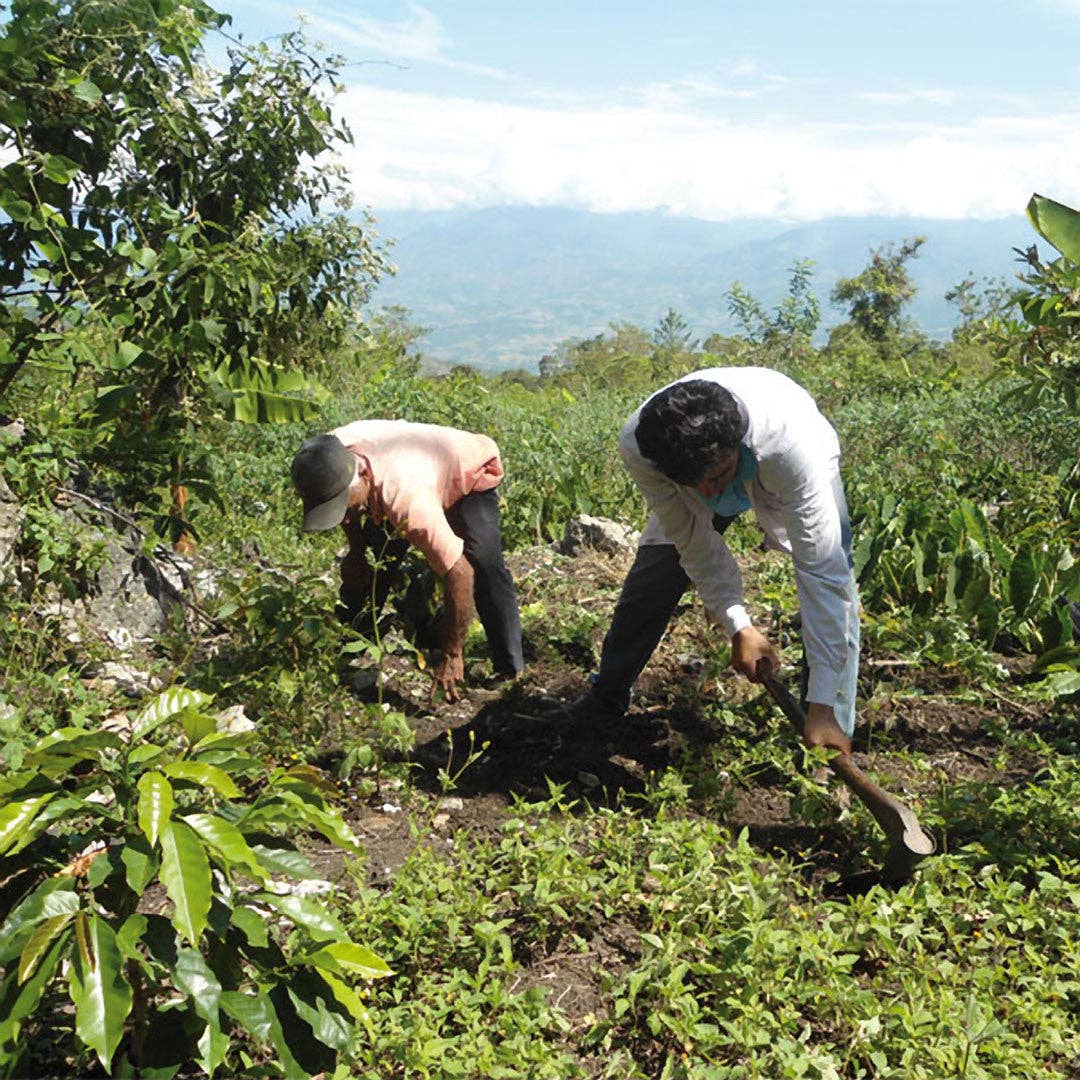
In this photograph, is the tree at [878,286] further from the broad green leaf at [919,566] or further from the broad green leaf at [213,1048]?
the broad green leaf at [213,1048]

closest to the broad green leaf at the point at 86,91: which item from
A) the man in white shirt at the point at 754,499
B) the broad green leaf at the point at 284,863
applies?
the man in white shirt at the point at 754,499

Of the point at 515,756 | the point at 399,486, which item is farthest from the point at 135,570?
the point at 515,756

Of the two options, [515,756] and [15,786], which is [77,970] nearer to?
[15,786]

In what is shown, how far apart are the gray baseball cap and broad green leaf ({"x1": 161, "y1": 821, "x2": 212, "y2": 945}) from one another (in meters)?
1.86

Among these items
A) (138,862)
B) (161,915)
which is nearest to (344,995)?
(161,915)

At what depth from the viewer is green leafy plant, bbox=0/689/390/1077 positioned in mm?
1856

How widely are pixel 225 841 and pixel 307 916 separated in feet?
0.88

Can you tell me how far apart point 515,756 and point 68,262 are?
277 cm

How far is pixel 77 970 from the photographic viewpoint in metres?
1.86

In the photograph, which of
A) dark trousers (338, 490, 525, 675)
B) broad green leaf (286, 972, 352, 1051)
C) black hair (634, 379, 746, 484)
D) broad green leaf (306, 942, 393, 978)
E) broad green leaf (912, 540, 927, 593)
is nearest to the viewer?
broad green leaf (286, 972, 352, 1051)

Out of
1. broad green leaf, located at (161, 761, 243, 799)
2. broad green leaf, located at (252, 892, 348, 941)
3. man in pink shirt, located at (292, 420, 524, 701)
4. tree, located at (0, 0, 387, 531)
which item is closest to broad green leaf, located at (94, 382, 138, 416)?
tree, located at (0, 0, 387, 531)

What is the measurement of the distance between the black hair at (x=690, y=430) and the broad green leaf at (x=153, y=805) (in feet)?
5.26

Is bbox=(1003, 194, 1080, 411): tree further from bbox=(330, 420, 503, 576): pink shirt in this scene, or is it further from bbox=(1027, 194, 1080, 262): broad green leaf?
bbox=(330, 420, 503, 576): pink shirt

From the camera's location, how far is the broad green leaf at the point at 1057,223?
127 inches
